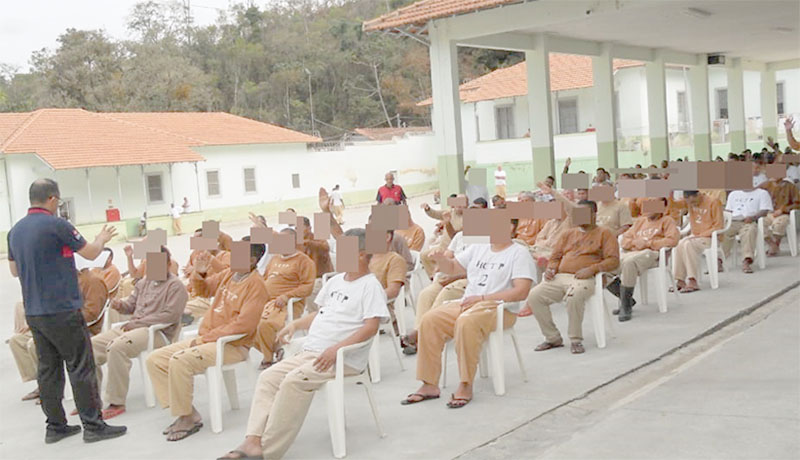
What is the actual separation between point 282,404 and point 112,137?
31637 mm

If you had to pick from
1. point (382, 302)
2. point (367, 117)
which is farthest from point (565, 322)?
point (367, 117)

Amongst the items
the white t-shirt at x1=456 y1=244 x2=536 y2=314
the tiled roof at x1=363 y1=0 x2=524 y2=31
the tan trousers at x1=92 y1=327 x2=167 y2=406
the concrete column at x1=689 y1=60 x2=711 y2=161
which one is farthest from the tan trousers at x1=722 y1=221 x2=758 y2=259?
the concrete column at x1=689 y1=60 x2=711 y2=161

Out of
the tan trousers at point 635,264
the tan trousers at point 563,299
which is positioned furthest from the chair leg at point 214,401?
the tan trousers at point 635,264

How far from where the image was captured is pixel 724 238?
34.7ft

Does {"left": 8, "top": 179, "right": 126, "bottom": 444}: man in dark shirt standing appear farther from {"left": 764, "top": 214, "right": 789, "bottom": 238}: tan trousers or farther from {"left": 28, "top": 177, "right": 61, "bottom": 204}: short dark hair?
{"left": 764, "top": 214, "right": 789, "bottom": 238}: tan trousers

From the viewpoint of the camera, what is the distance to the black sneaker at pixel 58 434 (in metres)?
5.88

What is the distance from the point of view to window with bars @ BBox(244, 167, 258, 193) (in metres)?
38.0

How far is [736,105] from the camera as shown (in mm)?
27969

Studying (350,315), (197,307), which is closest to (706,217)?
(197,307)

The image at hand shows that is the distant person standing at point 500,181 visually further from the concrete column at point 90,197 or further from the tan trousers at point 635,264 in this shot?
the tan trousers at point 635,264

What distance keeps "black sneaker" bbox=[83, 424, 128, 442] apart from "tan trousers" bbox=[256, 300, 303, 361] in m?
1.43

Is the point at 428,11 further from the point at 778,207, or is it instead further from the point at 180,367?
the point at 180,367

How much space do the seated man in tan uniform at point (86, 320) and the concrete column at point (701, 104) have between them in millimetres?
21263

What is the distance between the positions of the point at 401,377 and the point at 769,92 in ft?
93.1
